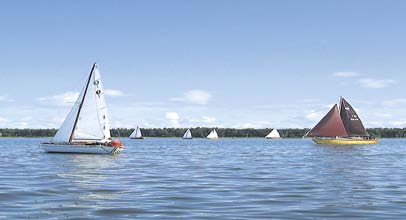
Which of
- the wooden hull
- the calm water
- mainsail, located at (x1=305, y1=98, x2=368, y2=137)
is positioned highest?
mainsail, located at (x1=305, y1=98, x2=368, y2=137)

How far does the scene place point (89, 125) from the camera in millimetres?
76062

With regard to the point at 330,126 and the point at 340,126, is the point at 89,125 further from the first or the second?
the point at 340,126

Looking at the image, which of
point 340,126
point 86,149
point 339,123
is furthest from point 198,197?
point 340,126

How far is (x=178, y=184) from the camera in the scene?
116ft

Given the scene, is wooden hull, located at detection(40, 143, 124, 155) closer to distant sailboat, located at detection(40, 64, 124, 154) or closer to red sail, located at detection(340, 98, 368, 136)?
distant sailboat, located at detection(40, 64, 124, 154)

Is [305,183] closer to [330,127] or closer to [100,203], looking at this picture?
[100,203]

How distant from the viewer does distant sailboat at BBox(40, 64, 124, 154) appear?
7581 centimetres

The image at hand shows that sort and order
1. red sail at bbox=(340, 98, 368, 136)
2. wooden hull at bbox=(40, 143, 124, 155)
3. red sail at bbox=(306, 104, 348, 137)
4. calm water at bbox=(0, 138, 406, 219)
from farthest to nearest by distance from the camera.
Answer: red sail at bbox=(340, 98, 368, 136) → red sail at bbox=(306, 104, 348, 137) → wooden hull at bbox=(40, 143, 124, 155) → calm water at bbox=(0, 138, 406, 219)

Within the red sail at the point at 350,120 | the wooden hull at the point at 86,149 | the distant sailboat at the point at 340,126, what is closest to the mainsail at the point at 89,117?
the wooden hull at the point at 86,149

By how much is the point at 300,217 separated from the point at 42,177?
23527 mm

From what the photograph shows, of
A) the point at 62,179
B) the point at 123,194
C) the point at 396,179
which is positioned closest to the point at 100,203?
the point at 123,194

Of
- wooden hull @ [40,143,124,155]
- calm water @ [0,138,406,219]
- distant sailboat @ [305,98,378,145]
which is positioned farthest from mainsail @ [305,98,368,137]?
calm water @ [0,138,406,219]

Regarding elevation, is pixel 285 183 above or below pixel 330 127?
below

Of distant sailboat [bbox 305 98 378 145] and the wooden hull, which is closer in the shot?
the wooden hull
